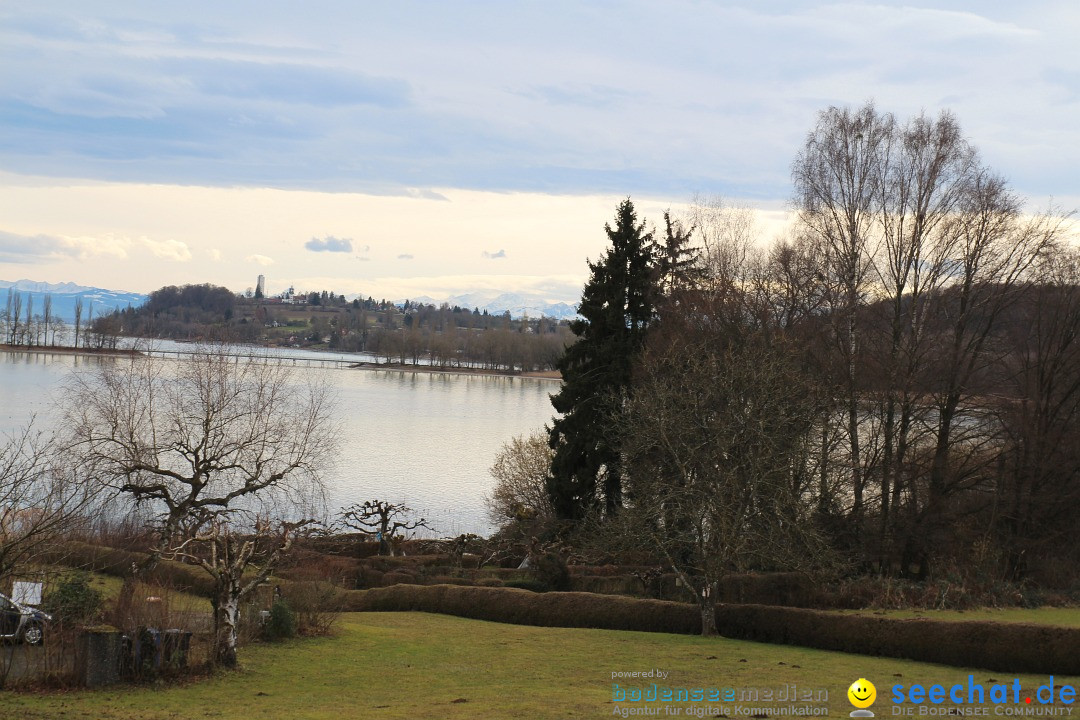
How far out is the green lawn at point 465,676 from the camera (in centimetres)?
1328

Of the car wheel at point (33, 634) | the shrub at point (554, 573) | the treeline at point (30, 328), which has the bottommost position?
the shrub at point (554, 573)

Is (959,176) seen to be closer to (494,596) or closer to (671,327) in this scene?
(671,327)

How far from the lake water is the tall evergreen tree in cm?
1028

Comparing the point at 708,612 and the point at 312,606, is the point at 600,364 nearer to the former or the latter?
the point at 708,612

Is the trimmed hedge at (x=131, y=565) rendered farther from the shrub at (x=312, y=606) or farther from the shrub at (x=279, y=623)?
the shrub at (x=279, y=623)

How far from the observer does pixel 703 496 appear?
934 inches

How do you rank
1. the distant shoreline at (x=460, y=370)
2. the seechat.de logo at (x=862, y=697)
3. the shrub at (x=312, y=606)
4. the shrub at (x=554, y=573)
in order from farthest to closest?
1. the distant shoreline at (x=460, y=370)
2. the shrub at (x=554, y=573)
3. the shrub at (x=312, y=606)
4. the seechat.de logo at (x=862, y=697)

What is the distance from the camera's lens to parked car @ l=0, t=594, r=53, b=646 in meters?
16.3

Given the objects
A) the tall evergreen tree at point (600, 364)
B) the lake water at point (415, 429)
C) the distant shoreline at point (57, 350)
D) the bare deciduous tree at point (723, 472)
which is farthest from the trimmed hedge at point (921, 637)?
the distant shoreline at point (57, 350)

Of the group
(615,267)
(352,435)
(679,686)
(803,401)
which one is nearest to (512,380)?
(352,435)

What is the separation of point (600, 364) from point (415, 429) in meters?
41.7

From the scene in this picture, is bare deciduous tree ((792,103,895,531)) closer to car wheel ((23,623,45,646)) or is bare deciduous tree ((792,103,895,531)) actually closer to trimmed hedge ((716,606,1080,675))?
trimmed hedge ((716,606,1080,675))

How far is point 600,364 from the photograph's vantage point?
37.6m

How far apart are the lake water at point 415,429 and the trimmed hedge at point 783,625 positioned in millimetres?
17839
